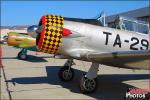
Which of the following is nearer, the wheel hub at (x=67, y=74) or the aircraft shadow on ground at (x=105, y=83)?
the aircraft shadow on ground at (x=105, y=83)

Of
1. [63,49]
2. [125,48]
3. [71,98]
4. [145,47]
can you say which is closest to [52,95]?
[71,98]

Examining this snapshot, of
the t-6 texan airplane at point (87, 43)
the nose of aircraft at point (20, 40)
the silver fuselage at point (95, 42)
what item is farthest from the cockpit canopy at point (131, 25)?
the nose of aircraft at point (20, 40)

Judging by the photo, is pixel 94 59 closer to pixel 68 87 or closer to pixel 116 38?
pixel 116 38

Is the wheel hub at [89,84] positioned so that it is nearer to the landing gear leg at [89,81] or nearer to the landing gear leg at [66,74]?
the landing gear leg at [89,81]

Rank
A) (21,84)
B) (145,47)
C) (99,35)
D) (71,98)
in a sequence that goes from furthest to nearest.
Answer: (21,84)
(145,47)
(99,35)
(71,98)

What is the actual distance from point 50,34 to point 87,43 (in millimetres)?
979

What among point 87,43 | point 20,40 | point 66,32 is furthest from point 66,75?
point 20,40

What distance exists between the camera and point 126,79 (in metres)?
10.1

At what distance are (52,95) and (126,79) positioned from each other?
362 cm

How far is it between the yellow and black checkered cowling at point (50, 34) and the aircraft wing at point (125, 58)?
33.6 inches

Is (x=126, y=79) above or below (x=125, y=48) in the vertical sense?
below

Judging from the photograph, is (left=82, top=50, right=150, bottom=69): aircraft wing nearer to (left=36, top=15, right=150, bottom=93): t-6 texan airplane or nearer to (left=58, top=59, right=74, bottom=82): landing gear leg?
(left=36, top=15, right=150, bottom=93): t-6 texan airplane

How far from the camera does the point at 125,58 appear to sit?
7.12 meters

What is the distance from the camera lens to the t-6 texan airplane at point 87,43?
7.28 m
